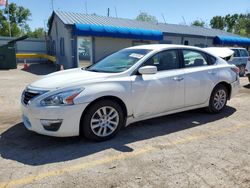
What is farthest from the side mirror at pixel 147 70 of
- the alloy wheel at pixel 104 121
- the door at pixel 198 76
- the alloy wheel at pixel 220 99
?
the alloy wheel at pixel 220 99

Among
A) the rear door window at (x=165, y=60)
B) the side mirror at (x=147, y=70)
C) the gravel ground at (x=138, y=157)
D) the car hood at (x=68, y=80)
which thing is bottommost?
the gravel ground at (x=138, y=157)

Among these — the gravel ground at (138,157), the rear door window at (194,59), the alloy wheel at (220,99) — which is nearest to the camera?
the gravel ground at (138,157)

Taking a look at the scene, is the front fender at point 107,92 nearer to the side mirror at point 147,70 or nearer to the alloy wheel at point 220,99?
the side mirror at point 147,70

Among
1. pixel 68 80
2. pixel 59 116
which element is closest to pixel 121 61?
pixel 68 80

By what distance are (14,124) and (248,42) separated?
82.6 feet

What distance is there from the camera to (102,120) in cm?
430

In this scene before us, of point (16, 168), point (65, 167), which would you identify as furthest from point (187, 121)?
point (16, 168)

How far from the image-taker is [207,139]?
177 inches

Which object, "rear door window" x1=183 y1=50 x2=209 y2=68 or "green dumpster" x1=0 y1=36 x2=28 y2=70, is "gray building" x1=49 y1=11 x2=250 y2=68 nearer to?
"green dumpster" x1=0 y1=36 x2=28 y2=70

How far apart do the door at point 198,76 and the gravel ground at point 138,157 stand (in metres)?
0.56

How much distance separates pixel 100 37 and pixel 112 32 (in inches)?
49.7

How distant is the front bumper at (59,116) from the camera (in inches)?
154

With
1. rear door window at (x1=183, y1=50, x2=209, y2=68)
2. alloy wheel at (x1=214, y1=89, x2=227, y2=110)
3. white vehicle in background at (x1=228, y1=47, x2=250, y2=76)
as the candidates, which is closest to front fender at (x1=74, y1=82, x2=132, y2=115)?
rear door window at (x1=183, y1=50, x2=209, y2=68)

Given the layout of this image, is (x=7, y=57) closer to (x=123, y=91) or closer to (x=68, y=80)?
(x=68, y=80)
